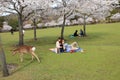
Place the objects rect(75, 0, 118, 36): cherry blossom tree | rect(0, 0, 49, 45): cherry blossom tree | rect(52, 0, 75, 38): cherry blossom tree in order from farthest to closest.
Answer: rect(75, 0, 118, 36): cherry blossom tree → rect(52, 0, 75, 38): cherry blossom tree → rect(0, 0, 49, 45): cherry blossom tree

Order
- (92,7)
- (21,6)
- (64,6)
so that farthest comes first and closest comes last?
(92,7) → (64,6) → (21,6)

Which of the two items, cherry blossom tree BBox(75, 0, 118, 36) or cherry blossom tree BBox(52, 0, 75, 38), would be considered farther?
cherry blossom tree BBox(75, 0, 118, 36)

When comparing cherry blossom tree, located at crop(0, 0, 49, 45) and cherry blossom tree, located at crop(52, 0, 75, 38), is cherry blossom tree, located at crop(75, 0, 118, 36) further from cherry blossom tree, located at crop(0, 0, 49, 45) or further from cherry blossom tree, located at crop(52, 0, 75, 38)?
cherry blossom tree, located at crop(0, 0, 49, 45)

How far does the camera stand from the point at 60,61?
19406mm

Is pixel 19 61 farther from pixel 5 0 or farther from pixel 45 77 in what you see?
pixel 5 0

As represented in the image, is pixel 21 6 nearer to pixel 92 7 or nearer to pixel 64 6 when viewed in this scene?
pixel 64 6

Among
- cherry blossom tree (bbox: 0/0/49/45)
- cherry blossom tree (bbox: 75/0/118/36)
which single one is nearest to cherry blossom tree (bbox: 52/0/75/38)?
cherry blossom tree (bbox: 75/0/118/36)

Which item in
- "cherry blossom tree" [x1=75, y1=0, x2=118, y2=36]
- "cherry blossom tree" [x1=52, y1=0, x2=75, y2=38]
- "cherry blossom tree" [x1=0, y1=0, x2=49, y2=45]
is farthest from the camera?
"cherry blossom tree" [x1=75, y1=0, x2=118, y2=36]

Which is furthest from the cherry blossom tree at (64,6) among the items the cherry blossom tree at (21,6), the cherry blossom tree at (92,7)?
the cherry blossom tree at (21,6)

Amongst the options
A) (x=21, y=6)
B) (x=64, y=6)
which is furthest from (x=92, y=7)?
(x=21, y=6)

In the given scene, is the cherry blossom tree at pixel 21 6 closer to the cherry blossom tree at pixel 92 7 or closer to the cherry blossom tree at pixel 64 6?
the cherry blossom tree at pixel 64 6

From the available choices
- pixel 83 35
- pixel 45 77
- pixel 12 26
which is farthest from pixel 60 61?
pixel 12 26

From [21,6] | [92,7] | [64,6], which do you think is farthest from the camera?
[92,7]

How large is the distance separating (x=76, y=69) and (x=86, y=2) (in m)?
21.9
